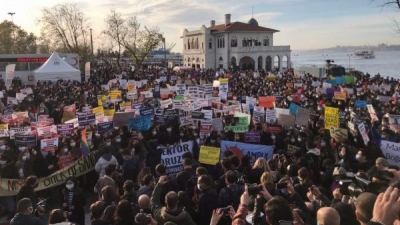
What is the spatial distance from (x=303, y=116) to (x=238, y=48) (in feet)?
188

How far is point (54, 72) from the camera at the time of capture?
32625 mm

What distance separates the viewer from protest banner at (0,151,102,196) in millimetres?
9109

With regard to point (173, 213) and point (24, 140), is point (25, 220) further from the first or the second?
point (24, 140)

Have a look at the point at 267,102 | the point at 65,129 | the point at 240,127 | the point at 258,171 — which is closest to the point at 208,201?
the point at 258,171

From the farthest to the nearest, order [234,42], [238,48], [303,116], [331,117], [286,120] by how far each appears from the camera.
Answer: [234,42]
[238,48]
[286,120]
[303,116]
[331,117]

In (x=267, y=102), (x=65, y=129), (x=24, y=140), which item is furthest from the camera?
(x=267, y=102)

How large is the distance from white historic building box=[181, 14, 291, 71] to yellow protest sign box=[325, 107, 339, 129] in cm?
5595

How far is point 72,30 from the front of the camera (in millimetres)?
67062

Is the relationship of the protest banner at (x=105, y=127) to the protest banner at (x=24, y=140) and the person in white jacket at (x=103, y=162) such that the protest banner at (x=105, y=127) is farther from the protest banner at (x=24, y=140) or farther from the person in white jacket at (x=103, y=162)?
the person in white jacket at (x=103, y=162)

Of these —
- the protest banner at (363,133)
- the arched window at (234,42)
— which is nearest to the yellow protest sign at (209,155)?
the protest banner at (363,133)

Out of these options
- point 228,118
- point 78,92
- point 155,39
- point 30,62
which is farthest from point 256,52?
point 228,118

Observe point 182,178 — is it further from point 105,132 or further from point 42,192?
A: point 105,132

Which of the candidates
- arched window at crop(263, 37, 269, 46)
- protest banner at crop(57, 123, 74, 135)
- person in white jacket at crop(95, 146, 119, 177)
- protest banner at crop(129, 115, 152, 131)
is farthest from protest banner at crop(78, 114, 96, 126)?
arched window at crop(263, 37, 269, 46)

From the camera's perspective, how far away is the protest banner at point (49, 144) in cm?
1083
